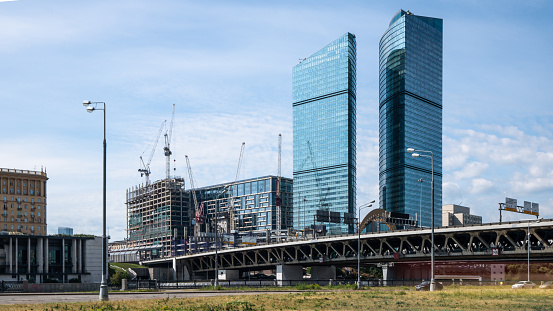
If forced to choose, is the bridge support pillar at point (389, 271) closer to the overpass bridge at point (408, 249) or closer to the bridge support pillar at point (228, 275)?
the overpass bridge at point (408, 249)

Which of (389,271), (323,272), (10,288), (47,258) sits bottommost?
(323,272)

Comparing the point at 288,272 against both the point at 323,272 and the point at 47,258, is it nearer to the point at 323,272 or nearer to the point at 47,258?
the point at 323,272

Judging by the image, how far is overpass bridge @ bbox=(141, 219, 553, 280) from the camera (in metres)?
104

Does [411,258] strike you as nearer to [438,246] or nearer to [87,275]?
[438,246]

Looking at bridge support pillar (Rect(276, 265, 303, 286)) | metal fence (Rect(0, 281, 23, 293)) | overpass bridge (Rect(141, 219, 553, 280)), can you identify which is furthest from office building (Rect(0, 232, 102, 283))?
metal fence (Rect(0, 281, 23, 293))

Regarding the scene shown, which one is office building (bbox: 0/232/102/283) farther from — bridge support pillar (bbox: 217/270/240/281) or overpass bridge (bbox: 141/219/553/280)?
overpass bridge (bbox: 141/219/553/280)

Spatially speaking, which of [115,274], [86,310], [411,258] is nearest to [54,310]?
[86,310]

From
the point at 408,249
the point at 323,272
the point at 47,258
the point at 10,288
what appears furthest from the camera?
the point at 323,272

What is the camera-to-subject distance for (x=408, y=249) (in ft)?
454

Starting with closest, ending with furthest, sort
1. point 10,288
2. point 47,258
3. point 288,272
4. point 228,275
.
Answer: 1. point 10,288
2. point 47,258
3. point 288,272
4. point 228,275

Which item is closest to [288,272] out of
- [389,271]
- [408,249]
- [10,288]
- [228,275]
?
[389,271]

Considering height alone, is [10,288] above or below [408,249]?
above

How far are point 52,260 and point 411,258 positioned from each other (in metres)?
83.4

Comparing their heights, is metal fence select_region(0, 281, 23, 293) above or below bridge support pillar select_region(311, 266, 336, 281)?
above
